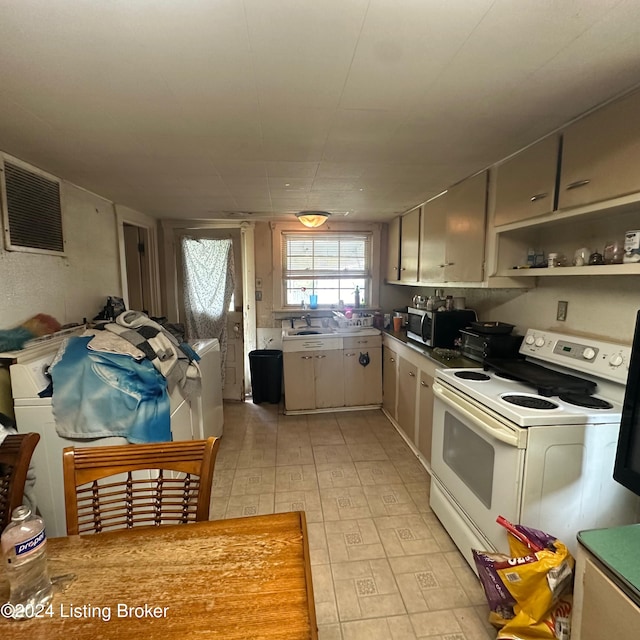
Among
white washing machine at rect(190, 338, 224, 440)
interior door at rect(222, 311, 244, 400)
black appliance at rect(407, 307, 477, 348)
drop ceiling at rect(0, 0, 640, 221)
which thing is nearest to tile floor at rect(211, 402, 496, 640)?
white washing machine at rect(190, 338, 224, 440)

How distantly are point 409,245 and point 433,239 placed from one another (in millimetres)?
585

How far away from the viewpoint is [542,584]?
130 centimetres

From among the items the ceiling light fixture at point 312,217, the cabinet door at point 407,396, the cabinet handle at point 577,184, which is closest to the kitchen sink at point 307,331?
the cabinet door at point 407,396

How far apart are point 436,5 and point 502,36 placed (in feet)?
A: 0.82

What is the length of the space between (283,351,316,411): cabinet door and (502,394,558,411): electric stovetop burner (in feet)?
7.71

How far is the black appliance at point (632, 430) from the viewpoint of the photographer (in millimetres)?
1115

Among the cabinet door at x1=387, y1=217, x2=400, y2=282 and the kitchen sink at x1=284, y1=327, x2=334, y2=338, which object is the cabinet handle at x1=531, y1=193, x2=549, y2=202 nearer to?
the cabinet door at x1=387, y1=217, x2=400, y2=282

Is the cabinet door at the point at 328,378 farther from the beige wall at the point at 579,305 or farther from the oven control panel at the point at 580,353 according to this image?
the oven control panel at the point at 580,353

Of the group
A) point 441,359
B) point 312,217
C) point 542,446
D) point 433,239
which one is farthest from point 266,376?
point 542,446

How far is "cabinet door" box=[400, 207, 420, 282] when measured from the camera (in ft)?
11.1

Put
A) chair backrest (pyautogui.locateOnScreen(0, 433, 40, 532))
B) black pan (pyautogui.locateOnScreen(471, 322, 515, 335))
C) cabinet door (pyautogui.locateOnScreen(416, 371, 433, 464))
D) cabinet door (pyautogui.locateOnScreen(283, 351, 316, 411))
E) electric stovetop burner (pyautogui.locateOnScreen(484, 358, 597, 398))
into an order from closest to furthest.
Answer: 1. chair backrest (pyautogui.locateOnScreen(0, 433, 40, 532))
2. electric stovetop burner (pyautogui.locateOnScreen(484, 358, 597, 398))
3. black pan (pyautogui.locateOnScreen(471, 322, 515, 335))
4. cabinet door (pyautogui.locateOnScreen(416, 371, 433, 464))
5. cabinet door (pyautogui.locateOnScreen(283, 351, 316, 411))

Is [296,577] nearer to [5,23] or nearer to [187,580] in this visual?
[187,580]

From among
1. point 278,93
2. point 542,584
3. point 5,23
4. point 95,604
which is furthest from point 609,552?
point 5,23

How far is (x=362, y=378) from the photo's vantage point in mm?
3893
